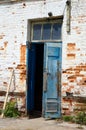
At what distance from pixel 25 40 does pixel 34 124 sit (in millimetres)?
2763

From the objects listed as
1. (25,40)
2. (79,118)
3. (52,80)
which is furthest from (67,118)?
(25,40)

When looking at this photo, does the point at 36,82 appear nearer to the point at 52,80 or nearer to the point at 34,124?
the point at 52,80

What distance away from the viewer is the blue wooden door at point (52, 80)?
11.5 m

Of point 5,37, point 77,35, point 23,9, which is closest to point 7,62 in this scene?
point 5,37

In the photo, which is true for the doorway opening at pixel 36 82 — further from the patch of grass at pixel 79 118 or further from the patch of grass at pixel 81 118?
the patch of grass at pixel 81 118

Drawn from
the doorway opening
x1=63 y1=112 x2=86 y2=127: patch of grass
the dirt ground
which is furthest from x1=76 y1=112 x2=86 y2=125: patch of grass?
the doorway opening

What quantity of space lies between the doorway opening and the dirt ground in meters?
0.76

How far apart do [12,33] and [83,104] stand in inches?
129

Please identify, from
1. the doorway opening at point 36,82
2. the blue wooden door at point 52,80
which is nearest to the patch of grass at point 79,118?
the blue wooden door at point 52,80

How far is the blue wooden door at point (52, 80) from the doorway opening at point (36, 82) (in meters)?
0.71

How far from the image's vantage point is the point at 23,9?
1213cm

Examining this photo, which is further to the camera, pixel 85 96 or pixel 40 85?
pixel 40 85

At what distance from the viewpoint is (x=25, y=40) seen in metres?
12.0

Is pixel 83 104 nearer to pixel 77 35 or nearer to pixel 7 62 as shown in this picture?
pixel 77 35
